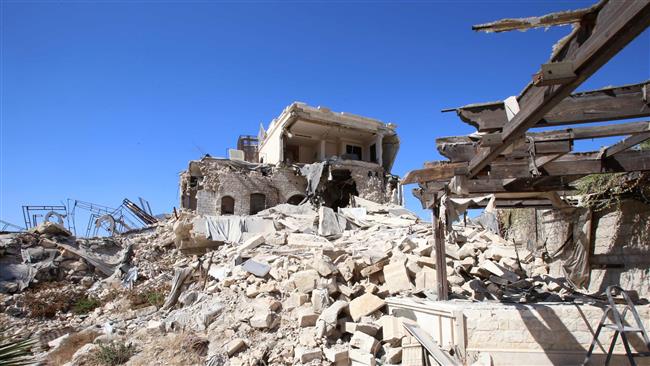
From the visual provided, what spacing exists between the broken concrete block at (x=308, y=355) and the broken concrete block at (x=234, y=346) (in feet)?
4.06

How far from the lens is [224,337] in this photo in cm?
812

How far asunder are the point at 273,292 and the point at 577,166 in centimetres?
671

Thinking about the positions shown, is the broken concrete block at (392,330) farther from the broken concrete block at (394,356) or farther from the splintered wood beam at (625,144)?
the splintered wood beam at (625,144)

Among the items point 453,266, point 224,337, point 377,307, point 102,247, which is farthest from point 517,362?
point 102,247

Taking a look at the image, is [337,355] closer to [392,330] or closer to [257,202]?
[392,330]

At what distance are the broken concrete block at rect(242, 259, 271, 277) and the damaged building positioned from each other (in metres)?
11.7

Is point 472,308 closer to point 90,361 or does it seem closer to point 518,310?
point 518,310

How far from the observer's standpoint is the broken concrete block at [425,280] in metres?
8.20

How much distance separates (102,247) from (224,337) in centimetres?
1309

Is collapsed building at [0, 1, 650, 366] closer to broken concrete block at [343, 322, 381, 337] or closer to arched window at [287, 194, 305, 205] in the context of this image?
broken concrete block at [343, 322, 381, 337]

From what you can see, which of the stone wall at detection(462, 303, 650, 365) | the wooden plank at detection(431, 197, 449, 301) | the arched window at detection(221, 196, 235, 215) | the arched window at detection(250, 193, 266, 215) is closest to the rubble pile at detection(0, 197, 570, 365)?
the wooden plank at detection(431, 197, 449, 301)

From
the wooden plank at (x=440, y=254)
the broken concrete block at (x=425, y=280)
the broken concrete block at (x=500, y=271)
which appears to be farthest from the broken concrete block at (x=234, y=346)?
the broken concrete block at (x=500, y=271)

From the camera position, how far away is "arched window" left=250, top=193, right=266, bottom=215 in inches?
897

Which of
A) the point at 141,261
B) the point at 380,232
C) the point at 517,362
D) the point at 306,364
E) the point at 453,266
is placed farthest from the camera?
the point at 141,261
